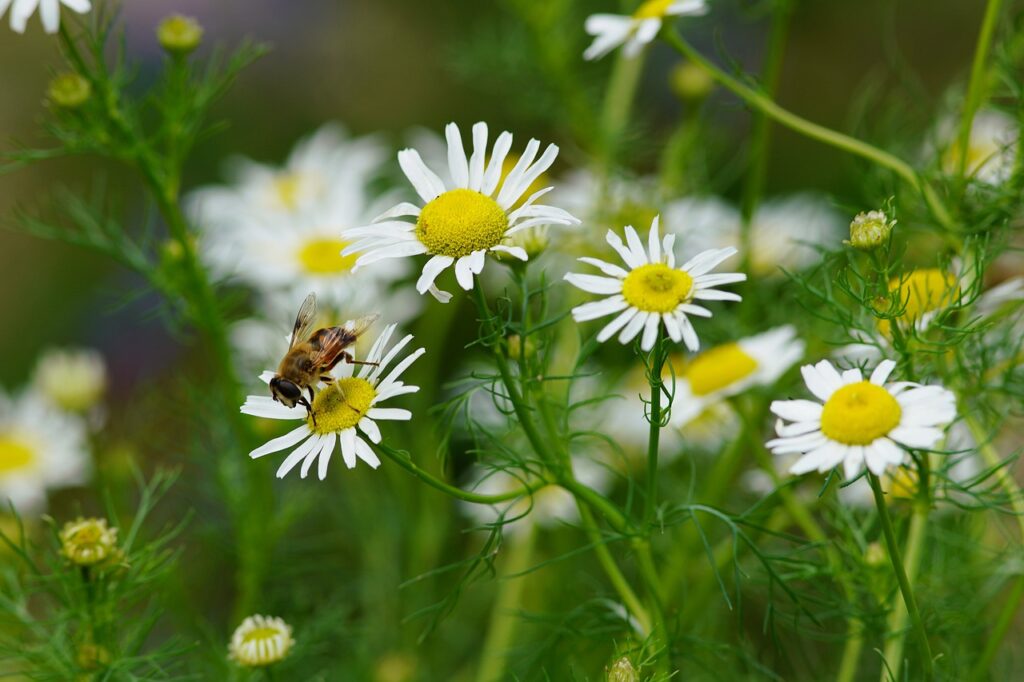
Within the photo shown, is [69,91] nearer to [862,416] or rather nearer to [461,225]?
→ [461,225]

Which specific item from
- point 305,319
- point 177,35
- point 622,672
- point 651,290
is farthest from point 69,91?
point 622,672

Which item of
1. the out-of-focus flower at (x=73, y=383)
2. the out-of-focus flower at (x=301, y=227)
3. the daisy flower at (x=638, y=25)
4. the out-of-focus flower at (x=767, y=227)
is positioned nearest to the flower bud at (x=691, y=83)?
the out-of-focus flower at (x=767, y=227)

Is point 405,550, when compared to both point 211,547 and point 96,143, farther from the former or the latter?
point 96,143

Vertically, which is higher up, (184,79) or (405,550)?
(184,79)

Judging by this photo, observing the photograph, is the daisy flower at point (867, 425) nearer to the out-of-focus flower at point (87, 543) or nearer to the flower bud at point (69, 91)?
the out-of-focus flower at point (87, 543)

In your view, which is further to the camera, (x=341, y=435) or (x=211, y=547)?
(x=211, y=547)

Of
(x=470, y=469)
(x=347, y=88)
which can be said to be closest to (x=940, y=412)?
(x=470, y=469)
